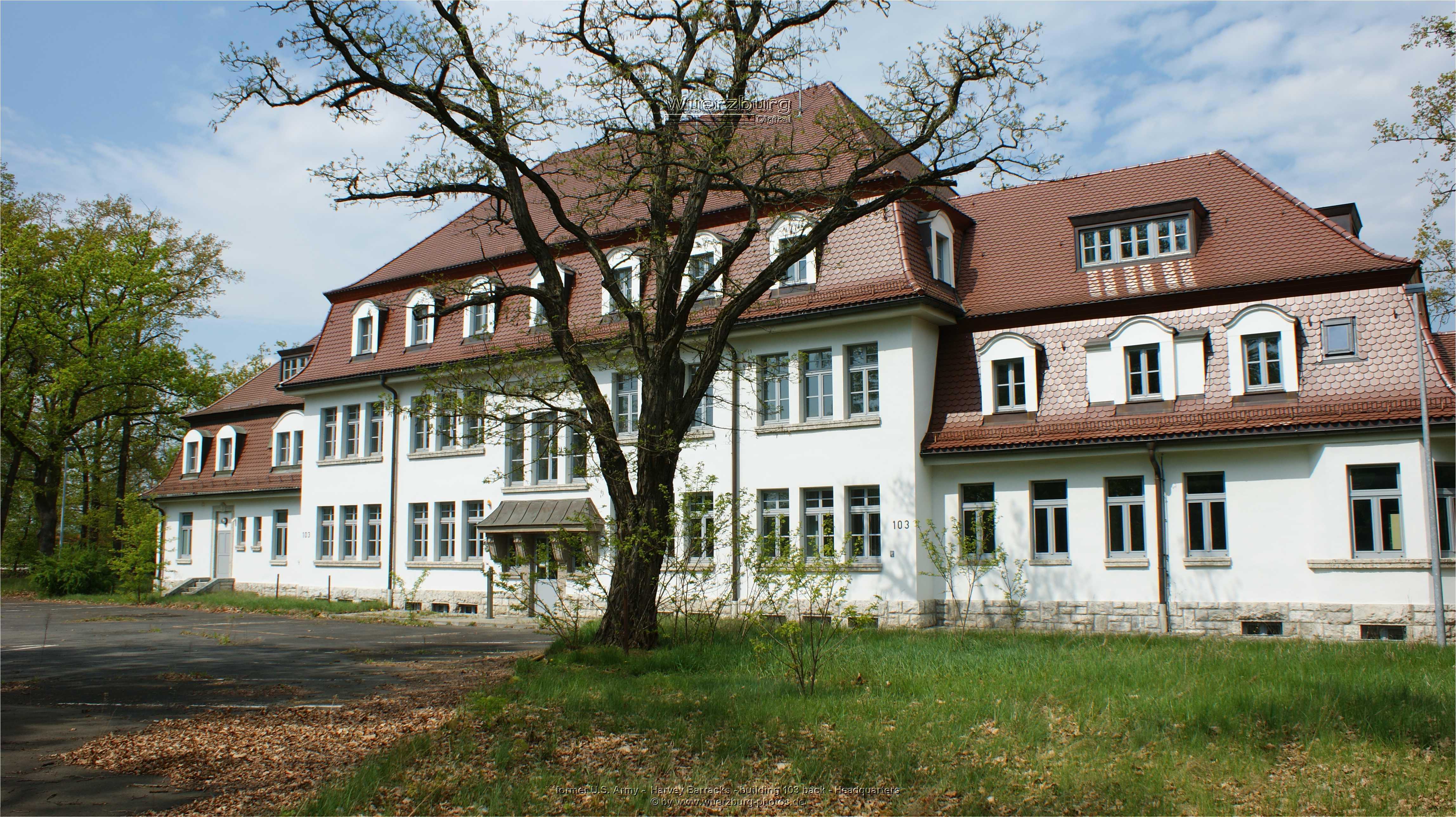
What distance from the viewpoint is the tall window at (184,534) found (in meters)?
35.2

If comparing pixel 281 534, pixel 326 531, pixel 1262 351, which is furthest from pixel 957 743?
pixel 281 534

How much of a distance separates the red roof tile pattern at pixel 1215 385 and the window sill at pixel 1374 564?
209 cm

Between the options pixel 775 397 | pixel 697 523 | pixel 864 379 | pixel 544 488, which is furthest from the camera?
pixel 544 488

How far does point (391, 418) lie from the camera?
27.8 metres

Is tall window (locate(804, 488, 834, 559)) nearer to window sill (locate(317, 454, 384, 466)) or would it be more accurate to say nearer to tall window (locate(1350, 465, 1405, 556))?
tall window (locate(1350, 465, 1405, 556))

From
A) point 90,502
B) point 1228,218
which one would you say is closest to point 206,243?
point 90,502

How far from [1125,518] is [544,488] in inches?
509

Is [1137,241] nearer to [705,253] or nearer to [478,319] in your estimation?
[705,253]

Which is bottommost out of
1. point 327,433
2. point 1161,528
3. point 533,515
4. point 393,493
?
point 1161,528

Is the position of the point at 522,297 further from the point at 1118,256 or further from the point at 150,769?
the point at 150,769

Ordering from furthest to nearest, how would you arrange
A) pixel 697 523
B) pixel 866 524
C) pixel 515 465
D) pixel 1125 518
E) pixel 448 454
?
pixel 448 454 → pixel 515 465 → pixel 866 524 → pixel 1125 518 → pixel 697 523

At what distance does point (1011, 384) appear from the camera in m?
19.2

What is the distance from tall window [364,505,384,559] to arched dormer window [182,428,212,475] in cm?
1113

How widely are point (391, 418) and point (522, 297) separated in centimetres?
626
